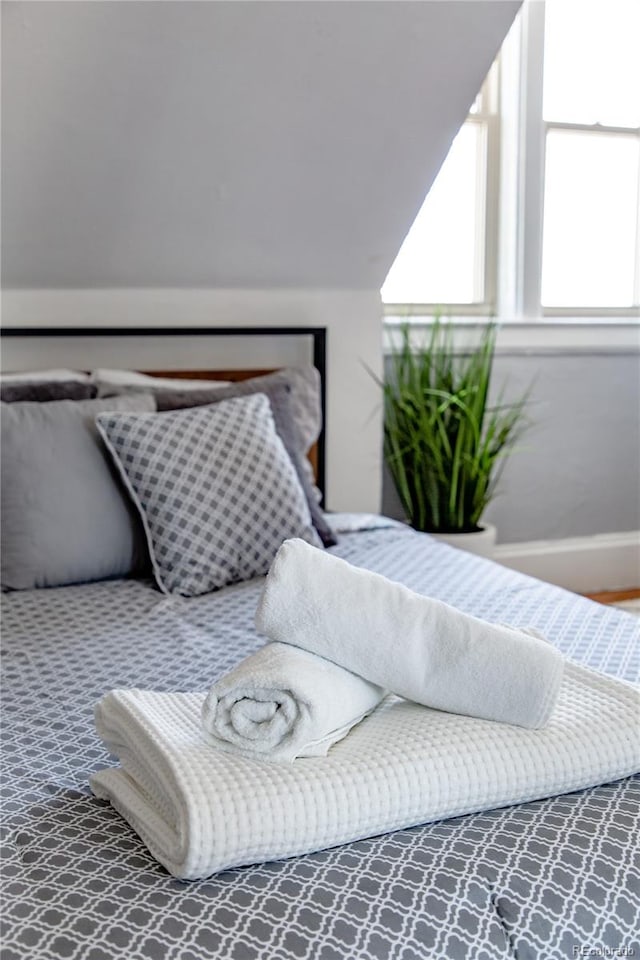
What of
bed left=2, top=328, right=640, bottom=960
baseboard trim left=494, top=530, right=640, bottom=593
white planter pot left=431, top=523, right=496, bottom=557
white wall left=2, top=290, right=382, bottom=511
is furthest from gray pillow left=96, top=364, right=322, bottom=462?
bed left=2, top=328, right=640, bottom=960

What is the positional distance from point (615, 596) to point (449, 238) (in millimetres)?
1351

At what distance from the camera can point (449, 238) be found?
132 inches

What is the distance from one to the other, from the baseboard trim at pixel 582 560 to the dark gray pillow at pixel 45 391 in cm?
166

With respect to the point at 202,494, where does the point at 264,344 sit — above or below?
above

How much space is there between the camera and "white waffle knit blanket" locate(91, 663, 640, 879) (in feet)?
2.89

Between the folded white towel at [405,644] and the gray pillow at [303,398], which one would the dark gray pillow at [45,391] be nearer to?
the gray pillow at [303,398]

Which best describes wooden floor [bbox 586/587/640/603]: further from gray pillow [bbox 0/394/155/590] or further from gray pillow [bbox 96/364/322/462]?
gray pillow [bbox 0/394/155/590]

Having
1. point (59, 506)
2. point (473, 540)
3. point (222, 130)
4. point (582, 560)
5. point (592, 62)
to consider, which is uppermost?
point (592, 62)

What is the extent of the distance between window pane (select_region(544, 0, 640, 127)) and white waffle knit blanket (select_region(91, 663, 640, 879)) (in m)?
2.78

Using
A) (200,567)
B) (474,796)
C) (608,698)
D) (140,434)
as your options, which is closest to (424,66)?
(140,434)

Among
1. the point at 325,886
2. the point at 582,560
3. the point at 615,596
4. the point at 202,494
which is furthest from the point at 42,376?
the point at 615,596

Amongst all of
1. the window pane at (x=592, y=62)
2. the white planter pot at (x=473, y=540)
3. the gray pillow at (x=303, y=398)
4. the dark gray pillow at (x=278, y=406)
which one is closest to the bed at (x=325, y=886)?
the dark gray pillow at (x=278, y=406)

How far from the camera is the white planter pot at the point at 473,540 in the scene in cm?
295

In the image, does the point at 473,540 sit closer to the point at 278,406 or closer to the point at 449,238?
the point at 278,406
